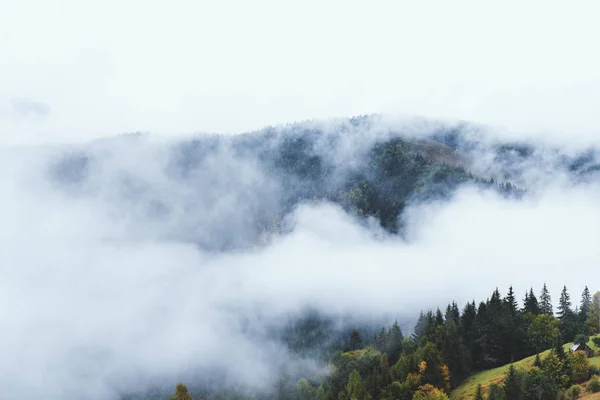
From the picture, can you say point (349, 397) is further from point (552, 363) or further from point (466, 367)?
point (552, 363)

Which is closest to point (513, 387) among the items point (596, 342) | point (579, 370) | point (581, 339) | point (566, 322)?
point (579, 370)

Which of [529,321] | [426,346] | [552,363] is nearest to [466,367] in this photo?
[426,346]

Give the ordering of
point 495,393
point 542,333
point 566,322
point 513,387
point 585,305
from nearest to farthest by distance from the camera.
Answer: point 513,387 → point 495,393 → point 542,333 → point 566,322 → point 585,305

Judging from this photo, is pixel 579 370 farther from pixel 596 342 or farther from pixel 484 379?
pixel 484 379

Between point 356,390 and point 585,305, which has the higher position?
point 585,305

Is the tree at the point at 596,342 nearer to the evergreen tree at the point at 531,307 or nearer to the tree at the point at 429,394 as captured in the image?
the tree at the point at 429,394

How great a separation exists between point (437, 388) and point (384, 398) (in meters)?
13.0

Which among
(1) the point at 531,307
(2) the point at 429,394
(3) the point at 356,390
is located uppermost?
(1) the point at 531,307

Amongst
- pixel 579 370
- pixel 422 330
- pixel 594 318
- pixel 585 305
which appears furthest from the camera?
pixel 422 330

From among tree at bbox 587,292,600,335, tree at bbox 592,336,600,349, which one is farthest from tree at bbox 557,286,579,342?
tree at bbox 592,336,600,349

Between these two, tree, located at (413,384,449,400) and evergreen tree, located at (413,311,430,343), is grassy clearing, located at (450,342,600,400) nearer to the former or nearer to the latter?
tree, located at (413,384,449,400)

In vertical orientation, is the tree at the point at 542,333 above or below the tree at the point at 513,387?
above

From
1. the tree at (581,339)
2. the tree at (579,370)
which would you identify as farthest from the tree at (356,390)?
the tree at (579,370)

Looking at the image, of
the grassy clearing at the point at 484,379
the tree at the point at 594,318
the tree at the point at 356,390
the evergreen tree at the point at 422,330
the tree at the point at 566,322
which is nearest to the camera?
the grassy clearing at the point at 484,379
